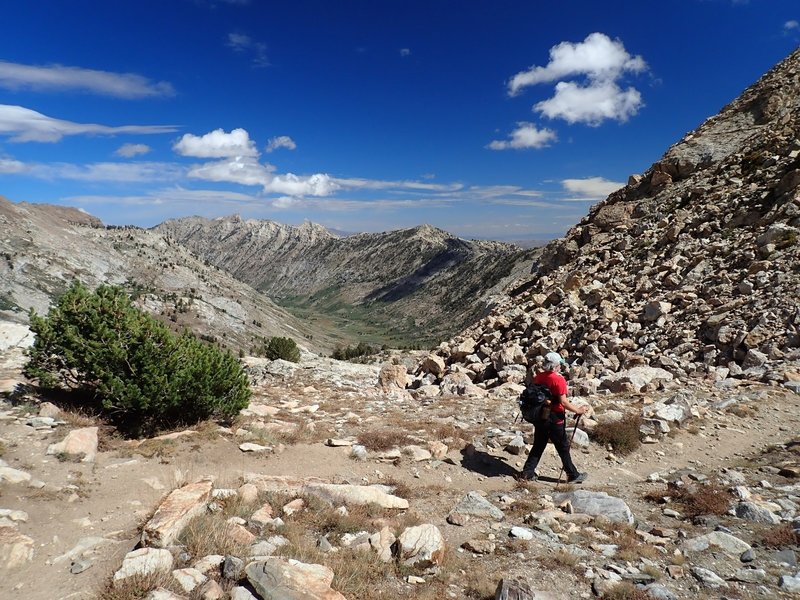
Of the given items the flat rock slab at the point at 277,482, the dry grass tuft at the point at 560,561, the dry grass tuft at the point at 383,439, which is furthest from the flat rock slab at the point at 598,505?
the flat rock slab at the point at 277,482

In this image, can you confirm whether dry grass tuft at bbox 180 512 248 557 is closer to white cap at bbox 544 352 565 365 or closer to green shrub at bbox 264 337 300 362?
white cap at bbox 544 352 565 365

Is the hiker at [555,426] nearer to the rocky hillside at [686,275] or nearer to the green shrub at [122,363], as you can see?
the rocky hillside at [686,275]

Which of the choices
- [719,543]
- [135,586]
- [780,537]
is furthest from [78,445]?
[780,537]

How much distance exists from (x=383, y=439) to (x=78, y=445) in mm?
6693

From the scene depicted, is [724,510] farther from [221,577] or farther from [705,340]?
[705,340]

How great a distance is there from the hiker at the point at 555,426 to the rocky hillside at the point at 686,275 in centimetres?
674

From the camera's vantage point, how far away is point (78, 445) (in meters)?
9.32

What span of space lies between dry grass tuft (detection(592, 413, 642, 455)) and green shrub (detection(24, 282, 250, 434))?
9994 mm

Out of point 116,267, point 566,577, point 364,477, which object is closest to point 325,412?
point 364,477

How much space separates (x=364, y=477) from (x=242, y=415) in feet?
18.1

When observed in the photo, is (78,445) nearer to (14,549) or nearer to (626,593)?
(14,549)

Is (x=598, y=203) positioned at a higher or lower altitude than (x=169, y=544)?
higher

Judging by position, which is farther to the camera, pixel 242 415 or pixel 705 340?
pixel 705 340

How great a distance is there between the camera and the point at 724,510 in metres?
7.37
